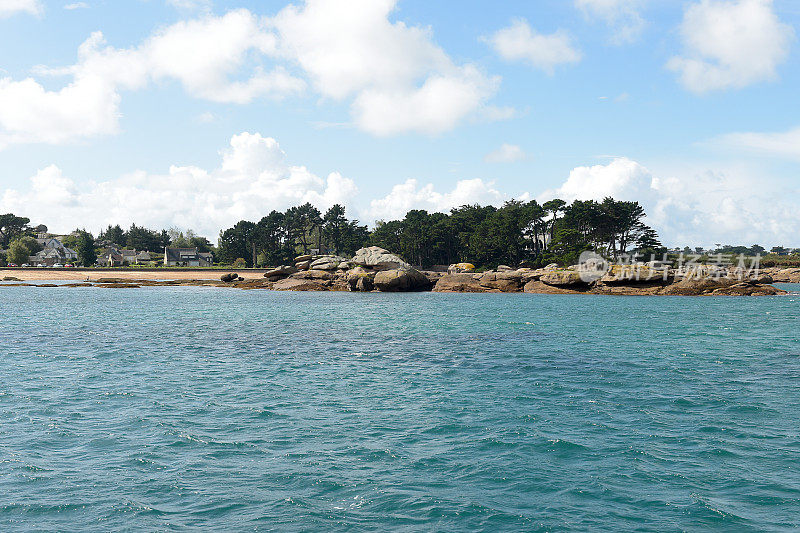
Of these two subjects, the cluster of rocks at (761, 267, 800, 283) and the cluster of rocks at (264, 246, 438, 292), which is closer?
the cluster of rocks at (264, 246, 438, 292)

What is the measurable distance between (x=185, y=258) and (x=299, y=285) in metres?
97.1

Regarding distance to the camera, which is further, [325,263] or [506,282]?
[325,263]

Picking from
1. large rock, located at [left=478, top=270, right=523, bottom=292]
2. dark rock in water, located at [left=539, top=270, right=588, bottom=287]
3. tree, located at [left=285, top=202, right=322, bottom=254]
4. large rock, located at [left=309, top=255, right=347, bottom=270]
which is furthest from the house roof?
dark rock in water, located at [left=539, top=270, right=588, bottom=287]

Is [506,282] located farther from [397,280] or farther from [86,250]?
[86,250]

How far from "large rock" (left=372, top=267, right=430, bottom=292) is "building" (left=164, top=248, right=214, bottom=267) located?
355ft

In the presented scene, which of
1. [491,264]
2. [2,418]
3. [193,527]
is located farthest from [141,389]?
[491,264]

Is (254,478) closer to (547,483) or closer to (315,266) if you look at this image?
(547,483)

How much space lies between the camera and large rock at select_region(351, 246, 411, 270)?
259 ft

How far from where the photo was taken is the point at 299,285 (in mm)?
80938

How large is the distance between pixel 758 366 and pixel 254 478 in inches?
859

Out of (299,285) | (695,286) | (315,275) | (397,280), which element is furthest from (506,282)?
(299,285)

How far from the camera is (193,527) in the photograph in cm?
847

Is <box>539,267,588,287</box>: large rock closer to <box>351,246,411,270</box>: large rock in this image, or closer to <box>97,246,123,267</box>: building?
<box>351,246,411,270</box>: large rock

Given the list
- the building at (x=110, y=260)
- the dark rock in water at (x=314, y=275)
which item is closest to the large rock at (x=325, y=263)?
the dark rock in water at (x=314, y=275)
